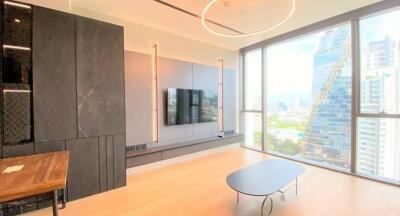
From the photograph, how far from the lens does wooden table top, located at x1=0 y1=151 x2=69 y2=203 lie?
4.47ft

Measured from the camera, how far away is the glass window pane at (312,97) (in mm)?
3637

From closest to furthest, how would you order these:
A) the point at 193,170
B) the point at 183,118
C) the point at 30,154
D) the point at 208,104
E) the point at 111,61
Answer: the point at 30,154
the point at 111,61
the point at 193,170
the point at 183,118
the point at 208,104

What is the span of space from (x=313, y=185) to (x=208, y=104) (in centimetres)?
272

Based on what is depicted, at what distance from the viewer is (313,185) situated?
3043mm

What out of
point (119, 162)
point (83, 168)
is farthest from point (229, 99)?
point (83, 168)

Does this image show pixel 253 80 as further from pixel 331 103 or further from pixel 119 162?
pixel 119 162

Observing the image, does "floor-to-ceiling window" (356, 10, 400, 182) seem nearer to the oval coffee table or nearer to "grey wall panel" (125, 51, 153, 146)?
the oval coffee table

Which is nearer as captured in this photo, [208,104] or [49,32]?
[49,32]

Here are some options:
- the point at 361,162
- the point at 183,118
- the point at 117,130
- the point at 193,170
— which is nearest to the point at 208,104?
the point at 183,118

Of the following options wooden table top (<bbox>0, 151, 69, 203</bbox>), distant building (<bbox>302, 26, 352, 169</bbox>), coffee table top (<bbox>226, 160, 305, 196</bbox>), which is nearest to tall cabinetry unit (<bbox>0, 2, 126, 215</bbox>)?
wooden table top (<bbox>0, 151, 69, 203</bbox>)

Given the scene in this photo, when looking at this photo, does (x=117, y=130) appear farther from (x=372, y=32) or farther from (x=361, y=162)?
(x=372, y=32)

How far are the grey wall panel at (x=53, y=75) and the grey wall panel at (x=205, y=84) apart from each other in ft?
8.39

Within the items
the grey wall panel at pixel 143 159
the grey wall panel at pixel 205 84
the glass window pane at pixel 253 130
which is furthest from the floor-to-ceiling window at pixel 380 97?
the grey wall panel at pixel 143 159

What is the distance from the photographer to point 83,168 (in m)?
2.68
